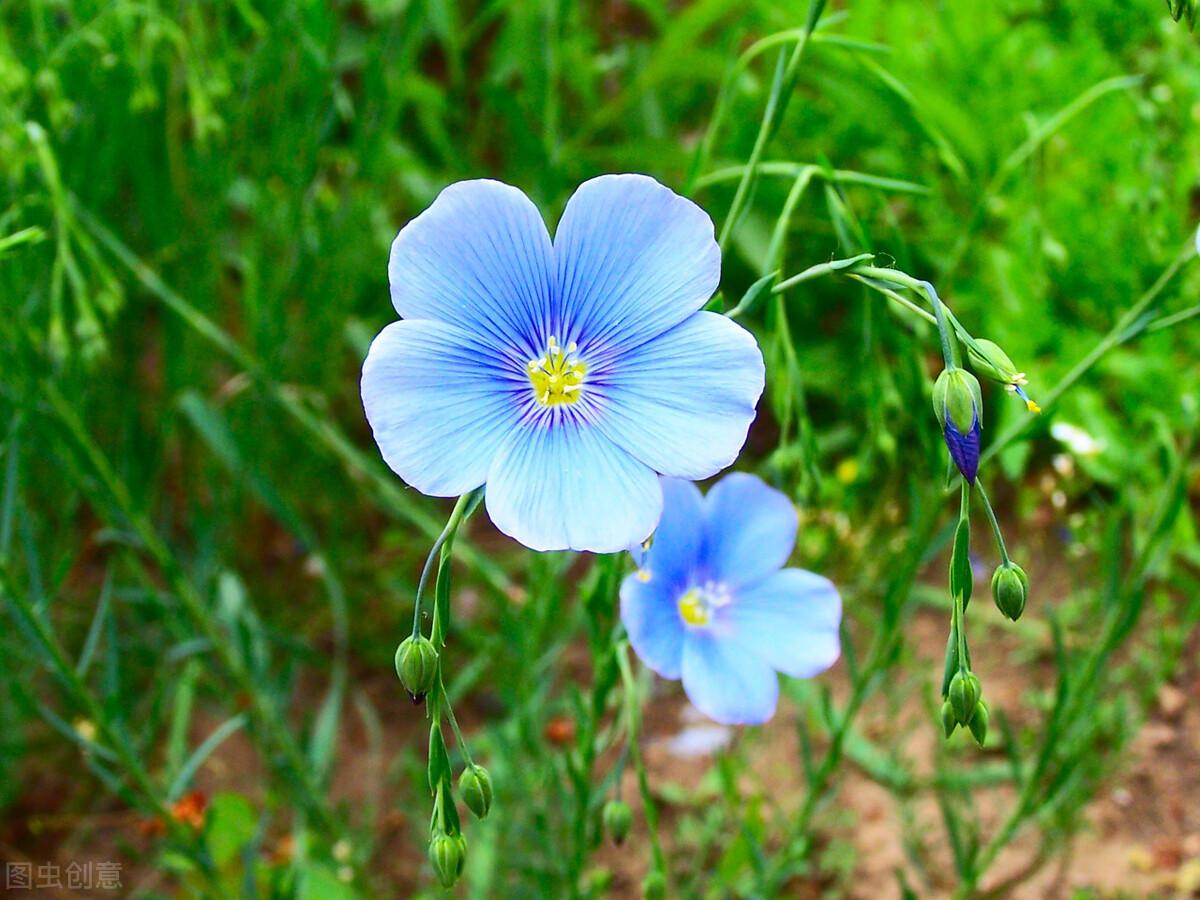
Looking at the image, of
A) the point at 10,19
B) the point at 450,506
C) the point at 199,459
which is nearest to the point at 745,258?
the point at 450,506

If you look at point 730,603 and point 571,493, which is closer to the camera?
point 571,493

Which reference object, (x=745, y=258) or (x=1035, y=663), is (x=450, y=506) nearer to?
(x=745, y=258)

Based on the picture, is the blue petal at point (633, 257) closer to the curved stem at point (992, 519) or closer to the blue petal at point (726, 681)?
the curved stem at point (992, 519)

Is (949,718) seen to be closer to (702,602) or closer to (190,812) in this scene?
(702,602)

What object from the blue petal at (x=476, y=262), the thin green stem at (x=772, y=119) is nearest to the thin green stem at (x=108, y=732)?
the blue petal at (x=476, y=262)

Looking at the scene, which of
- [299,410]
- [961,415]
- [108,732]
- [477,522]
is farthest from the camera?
[477,522]

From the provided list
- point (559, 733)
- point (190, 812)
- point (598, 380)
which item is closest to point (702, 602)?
point (598, 380)
